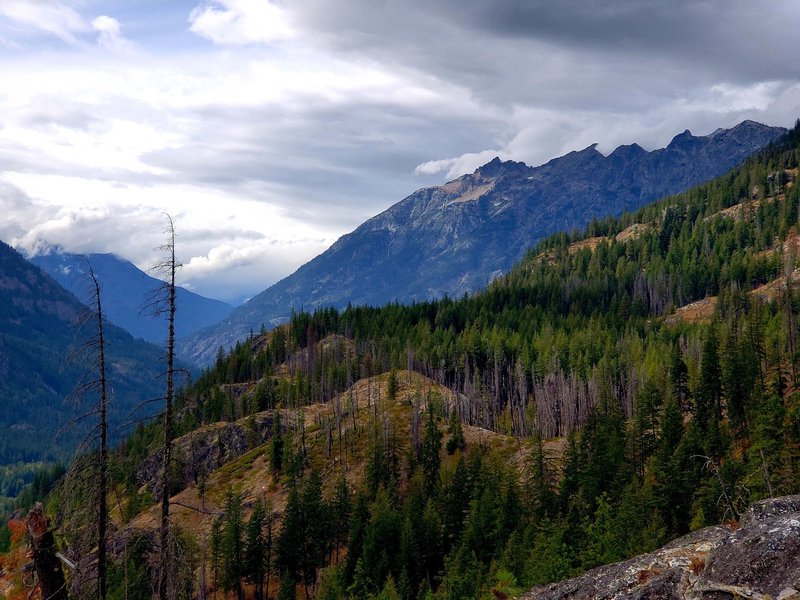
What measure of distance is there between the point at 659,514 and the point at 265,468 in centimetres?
8358

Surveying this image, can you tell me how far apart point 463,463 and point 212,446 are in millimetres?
72618

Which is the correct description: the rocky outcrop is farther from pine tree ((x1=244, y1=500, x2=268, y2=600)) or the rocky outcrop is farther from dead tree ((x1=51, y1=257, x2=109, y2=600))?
dead tree ((x1=51, y1=257, x2=109, y2=600))

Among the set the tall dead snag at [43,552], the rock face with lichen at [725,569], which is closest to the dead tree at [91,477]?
the tall dead snag at [43,552]

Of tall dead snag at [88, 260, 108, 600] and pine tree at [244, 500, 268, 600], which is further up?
tall dead snag at [88, 260, 108, 600]

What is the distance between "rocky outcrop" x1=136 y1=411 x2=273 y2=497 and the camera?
138750 millimetres

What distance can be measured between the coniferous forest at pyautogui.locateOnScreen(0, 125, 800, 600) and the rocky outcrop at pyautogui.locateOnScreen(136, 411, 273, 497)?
1.61ft

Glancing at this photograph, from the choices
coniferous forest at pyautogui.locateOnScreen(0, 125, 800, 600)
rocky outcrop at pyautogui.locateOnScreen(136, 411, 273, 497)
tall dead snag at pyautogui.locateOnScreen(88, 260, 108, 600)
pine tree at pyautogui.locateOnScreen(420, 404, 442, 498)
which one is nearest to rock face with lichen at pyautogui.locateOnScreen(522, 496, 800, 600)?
coniferous forest at pyautogui.locateOnScreen(0, 125, 800, 600)

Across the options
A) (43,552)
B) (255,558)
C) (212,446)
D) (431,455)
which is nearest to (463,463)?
(431,455)

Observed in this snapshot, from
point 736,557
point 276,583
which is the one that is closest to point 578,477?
point 276,583

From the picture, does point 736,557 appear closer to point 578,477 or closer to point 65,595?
point 65,595

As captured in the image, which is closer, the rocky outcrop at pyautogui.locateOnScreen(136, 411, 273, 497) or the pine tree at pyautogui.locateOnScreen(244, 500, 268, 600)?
the pine tree at pyautogui.locateOnScreen(244, 500, 268, 600)

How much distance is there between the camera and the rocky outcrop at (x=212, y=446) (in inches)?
5463

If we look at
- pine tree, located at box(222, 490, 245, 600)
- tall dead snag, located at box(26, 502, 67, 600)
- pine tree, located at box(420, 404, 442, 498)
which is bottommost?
pine tree, located at box(222, 490, 245, 600)

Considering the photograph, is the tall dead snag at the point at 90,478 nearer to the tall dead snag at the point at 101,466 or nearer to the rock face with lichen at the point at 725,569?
the tall dead snag at the point at 101,466
